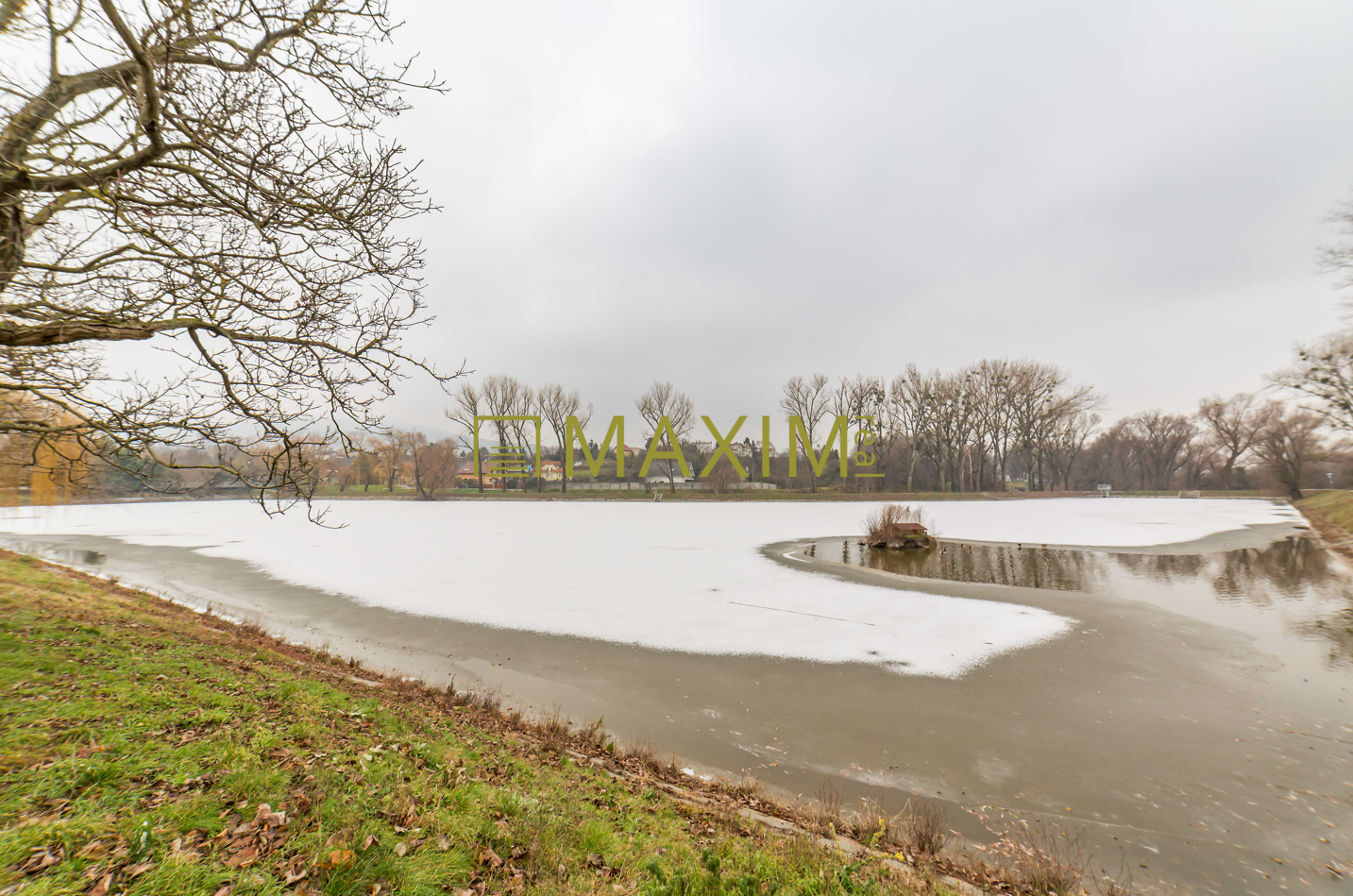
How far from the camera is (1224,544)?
21.8m

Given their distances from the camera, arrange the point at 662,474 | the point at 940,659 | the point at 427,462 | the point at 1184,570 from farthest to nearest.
Result: the point at 662,474 < the point at 427,462 < the point at 1184,570 < the point at 940,659

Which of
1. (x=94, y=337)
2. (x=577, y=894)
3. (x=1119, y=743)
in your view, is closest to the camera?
(x=577, y=894)

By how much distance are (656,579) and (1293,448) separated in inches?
2344

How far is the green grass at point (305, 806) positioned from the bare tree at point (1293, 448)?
6307 centimetres

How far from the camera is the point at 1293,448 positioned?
4406cm

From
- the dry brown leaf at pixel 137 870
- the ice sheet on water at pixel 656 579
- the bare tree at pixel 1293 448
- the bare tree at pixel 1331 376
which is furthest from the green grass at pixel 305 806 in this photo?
the bare tree at pixel 1293 448

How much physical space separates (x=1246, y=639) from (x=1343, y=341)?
23.7 metres

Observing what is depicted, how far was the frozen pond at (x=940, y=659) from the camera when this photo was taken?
500 centimetres

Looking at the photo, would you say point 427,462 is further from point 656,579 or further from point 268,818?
point 268,818

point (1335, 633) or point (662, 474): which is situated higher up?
point (662, 474)

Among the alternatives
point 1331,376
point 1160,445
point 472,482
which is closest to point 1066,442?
point 1160,445

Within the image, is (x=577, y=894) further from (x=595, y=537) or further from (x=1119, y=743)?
(x=595, y=537)

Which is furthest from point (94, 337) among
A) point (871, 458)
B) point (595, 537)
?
point (871, 458)

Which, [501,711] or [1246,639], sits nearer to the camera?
[501,711]
